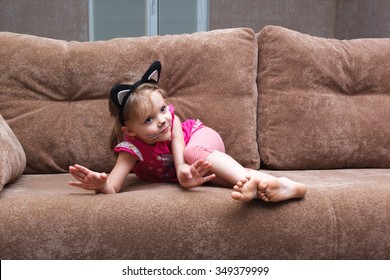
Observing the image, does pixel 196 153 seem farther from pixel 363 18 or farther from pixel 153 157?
pixel 363 18

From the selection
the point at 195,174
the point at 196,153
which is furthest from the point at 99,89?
the point at 195,174

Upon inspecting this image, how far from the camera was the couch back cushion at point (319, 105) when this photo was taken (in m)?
1.76

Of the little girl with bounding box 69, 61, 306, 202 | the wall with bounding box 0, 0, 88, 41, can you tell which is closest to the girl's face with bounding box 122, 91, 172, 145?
the little girl with bounding box 69, 61, 306, 202

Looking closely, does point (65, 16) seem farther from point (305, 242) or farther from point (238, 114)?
point (305, 242)

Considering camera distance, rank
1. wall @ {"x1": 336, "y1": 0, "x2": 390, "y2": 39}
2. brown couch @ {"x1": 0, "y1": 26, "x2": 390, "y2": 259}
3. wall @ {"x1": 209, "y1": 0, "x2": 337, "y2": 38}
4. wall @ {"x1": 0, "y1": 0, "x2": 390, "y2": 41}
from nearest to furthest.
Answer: brown couch @ {"x1": 0, "y1": 26, "x2": 390, "y2": 259}, wall @ {"x1": 336, "y1": 0, "x2": 390, "y2": 39}, wall @ {"x1": 0, "y1": 0, "x2": 390, "y2": 41}, wall @ {"x1": 209, "y1": 0, "x2": 337, "y2": 38}

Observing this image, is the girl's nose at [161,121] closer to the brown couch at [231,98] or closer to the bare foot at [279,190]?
the brown couch at [231,98]

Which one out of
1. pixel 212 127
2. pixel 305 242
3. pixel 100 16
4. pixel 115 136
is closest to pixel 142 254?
pixel 305 242

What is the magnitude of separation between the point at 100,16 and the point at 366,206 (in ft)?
10.4

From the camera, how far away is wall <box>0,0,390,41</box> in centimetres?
388

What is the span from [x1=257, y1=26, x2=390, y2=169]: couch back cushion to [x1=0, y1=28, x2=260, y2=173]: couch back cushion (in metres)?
0.08

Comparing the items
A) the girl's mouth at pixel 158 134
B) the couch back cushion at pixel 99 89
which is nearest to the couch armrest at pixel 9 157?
the couch back cushion at pixel 99 89

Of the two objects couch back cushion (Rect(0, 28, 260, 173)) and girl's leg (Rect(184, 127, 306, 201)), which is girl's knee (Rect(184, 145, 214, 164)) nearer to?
girl's leg (Rect(184, 127, 306, 201))

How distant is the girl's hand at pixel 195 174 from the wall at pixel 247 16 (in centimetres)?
262

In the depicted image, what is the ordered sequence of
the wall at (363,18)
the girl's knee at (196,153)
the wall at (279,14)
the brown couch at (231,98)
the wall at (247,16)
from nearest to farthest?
1. the girl's knee at (196,153)
2. the brown couch at (231,98)
3. the wall at (363,18)
4. the wall at (247,16)
5. the wall at (279,14)
